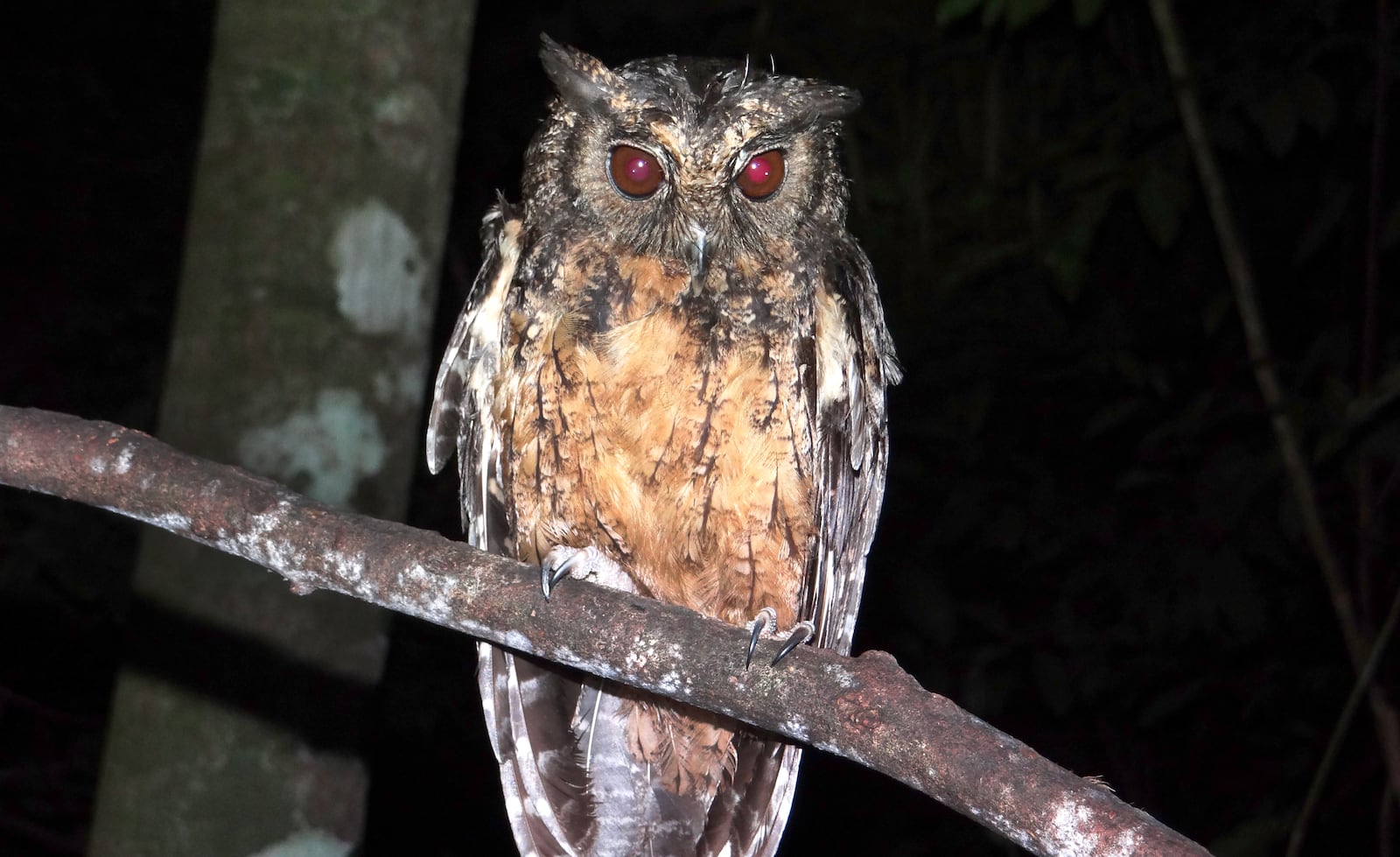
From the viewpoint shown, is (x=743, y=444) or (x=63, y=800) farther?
(x=63, y=800)

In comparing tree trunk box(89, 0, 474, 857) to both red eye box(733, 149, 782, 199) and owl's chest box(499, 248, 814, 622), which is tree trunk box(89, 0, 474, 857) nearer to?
owl's chest box(499, 248, 814, 622)

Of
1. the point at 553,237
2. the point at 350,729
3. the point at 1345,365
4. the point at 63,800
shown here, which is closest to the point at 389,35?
the point at 553,237

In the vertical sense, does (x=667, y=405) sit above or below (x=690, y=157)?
below

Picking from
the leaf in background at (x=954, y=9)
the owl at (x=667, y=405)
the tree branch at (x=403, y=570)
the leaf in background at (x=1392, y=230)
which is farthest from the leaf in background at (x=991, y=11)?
the tree branch at (x=403, y=570)

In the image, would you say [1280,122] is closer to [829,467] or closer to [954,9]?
[954,9]

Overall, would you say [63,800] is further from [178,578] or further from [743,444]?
[743,444]

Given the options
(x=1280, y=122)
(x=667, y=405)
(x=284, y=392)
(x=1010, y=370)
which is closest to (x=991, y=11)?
(x=1280, y=122)
